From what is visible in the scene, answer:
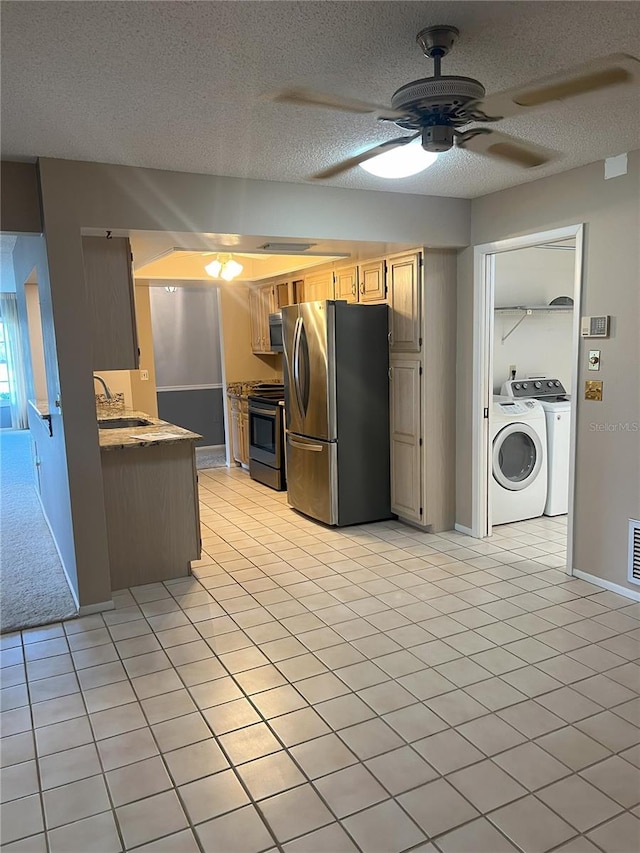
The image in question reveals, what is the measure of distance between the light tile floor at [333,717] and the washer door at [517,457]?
909 mm

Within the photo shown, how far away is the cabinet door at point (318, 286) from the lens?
203 inches

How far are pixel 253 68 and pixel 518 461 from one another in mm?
3510

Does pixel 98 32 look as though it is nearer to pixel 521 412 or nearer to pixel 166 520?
pixel 166 520

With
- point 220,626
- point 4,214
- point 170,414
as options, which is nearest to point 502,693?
point 220,626

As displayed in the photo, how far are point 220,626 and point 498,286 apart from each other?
3.75 m

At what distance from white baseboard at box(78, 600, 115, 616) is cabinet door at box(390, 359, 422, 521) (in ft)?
7.32

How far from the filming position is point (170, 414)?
791 centimetres

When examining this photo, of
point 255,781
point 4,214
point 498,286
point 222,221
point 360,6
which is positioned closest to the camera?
point 360,6

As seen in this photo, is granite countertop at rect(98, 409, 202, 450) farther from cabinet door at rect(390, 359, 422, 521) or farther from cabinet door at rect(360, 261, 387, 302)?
cabinet door at rect(360, 261, 387, 302)

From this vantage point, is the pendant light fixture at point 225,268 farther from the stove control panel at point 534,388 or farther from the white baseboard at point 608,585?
the white baseboard at point 608,585

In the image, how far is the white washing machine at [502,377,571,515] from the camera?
467cm

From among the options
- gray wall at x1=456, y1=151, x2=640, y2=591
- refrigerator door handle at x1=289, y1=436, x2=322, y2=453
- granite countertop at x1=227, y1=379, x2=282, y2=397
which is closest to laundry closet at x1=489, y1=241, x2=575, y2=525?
gray wall at x1=456, y1=151, x2=640, y2=591

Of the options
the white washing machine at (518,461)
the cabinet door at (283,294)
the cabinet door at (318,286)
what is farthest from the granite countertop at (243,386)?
the white washing machine at (518,461)

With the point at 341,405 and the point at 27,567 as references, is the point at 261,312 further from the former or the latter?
the point at 27,567
